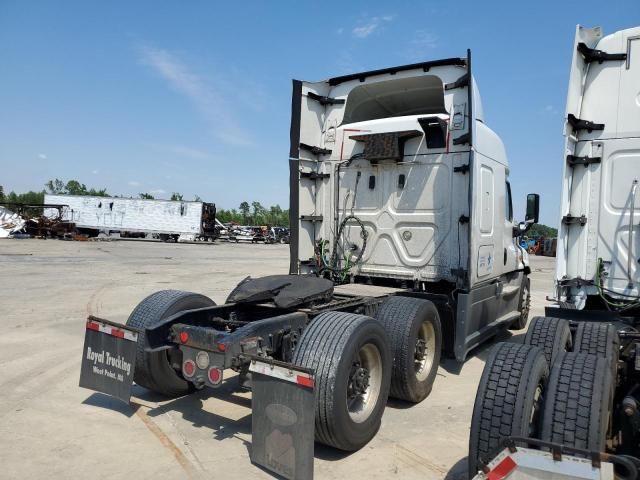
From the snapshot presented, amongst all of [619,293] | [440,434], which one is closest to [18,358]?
[440,434]

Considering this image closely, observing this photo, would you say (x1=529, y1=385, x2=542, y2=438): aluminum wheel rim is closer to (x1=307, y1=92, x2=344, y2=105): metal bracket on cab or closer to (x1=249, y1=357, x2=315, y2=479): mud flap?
(x1=249, y1=357, x2=315, y2=479): mud flap

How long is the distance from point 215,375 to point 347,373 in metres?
0.99

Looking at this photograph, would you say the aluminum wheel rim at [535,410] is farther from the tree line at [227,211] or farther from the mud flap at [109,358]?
the tree line at [227,211]

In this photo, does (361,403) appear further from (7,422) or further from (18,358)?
(18,358)

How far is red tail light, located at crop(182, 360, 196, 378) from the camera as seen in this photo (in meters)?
3.80

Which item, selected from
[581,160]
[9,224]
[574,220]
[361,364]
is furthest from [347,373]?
[9,224]

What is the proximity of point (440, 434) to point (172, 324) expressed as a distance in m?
2.48

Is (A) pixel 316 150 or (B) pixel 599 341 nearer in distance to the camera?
(B) pixel 599 341

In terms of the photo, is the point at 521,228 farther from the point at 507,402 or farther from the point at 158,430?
the point at 158,430

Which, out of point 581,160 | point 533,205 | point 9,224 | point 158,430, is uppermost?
point 581,160

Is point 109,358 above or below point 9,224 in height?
below

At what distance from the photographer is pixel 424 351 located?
513 centimetres

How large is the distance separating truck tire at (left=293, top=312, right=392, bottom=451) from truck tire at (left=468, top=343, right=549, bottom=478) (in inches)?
40.5

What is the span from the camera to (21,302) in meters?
9.60
